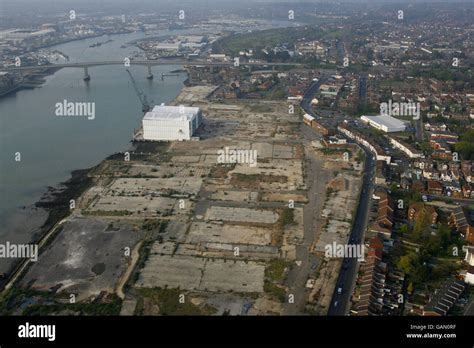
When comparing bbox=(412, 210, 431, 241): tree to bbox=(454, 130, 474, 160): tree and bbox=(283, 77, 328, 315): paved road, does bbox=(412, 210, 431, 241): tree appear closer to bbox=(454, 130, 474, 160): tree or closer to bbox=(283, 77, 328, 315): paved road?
bbox=(283, 77, 328, 315): paved road

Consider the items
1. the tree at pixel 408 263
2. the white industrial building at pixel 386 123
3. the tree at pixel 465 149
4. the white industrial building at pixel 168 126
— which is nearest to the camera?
the tree at pixel 408 263

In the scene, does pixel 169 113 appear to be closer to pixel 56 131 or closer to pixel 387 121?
pixel 56 131

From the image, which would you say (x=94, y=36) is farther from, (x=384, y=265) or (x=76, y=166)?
(x=384, y=265)

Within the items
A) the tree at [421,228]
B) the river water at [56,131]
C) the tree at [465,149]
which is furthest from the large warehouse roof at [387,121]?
the river water at [56,131]

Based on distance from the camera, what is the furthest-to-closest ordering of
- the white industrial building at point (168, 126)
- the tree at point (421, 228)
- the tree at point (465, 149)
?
the white industrial building at point (168, 126) < the tree at point (465, 149) < the tree at point (421, 228)

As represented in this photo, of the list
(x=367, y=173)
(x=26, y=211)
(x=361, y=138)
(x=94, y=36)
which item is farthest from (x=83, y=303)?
(x=94, y=36)

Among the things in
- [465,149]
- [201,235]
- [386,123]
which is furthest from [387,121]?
[201,235]

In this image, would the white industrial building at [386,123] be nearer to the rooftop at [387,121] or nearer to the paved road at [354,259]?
the rooftop at [387,121]
